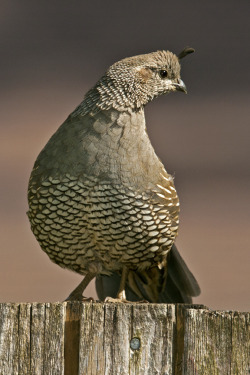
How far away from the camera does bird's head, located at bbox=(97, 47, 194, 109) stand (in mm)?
4227

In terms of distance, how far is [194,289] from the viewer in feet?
14.2

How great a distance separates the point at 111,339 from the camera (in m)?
2.51

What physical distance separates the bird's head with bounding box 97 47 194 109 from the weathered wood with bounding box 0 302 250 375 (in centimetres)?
189

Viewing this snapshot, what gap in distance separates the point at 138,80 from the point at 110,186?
2.25 feet

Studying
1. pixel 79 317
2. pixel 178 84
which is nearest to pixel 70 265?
pixel 178 84

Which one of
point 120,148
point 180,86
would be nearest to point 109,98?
point 120,148

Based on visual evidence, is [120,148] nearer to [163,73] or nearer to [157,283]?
[163,73]

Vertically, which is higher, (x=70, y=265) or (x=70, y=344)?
(x=70, y=265)

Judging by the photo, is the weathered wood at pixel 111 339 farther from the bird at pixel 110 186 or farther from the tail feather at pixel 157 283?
the tail feather at pixel 157 283

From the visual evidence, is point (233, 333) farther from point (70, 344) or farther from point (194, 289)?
point (194, 289)

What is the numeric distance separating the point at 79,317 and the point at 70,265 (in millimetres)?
1774

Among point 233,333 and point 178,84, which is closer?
point 233,333

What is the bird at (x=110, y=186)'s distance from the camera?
3986 millimetres

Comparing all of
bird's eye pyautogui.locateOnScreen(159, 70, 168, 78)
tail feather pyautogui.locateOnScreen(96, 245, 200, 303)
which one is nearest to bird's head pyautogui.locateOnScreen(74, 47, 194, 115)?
bird's eye pyautogui.locateOnScreen(159, 70, 168, 78)
